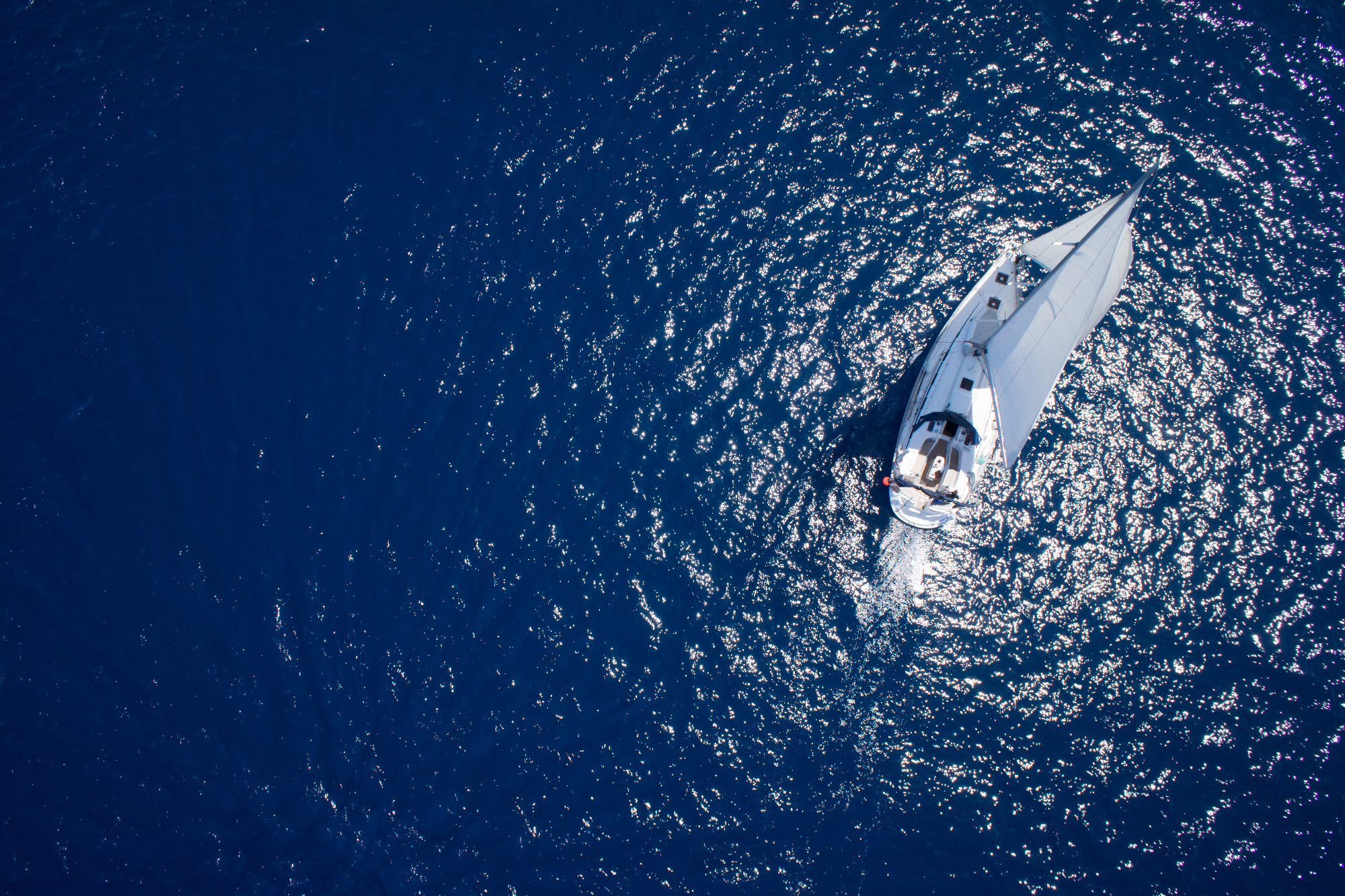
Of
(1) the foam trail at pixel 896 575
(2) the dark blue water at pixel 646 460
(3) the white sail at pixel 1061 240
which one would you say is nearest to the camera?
(2) the dark blue water at pixel 646 460

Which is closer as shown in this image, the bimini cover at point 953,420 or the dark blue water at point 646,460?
the dark blue water at point 646,460

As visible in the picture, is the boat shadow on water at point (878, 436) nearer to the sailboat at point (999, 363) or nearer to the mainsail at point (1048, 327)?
the sailboat at point (999, 363)

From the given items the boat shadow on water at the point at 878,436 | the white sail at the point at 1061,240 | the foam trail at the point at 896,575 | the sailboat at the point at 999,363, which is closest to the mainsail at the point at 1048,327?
the sailboat at the point at 999,363

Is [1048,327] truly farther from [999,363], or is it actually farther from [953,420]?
[953,420]

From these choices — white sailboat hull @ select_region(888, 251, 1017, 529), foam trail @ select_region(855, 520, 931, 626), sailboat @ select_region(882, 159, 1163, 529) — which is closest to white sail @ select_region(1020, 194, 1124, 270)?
sailboat @ select_region(882, 159, 1163, 529)

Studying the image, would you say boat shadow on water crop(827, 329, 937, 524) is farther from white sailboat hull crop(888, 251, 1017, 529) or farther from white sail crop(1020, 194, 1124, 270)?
white sail crop(1020, 194, 1124, 270)

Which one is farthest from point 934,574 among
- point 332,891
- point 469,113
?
point 469,113
